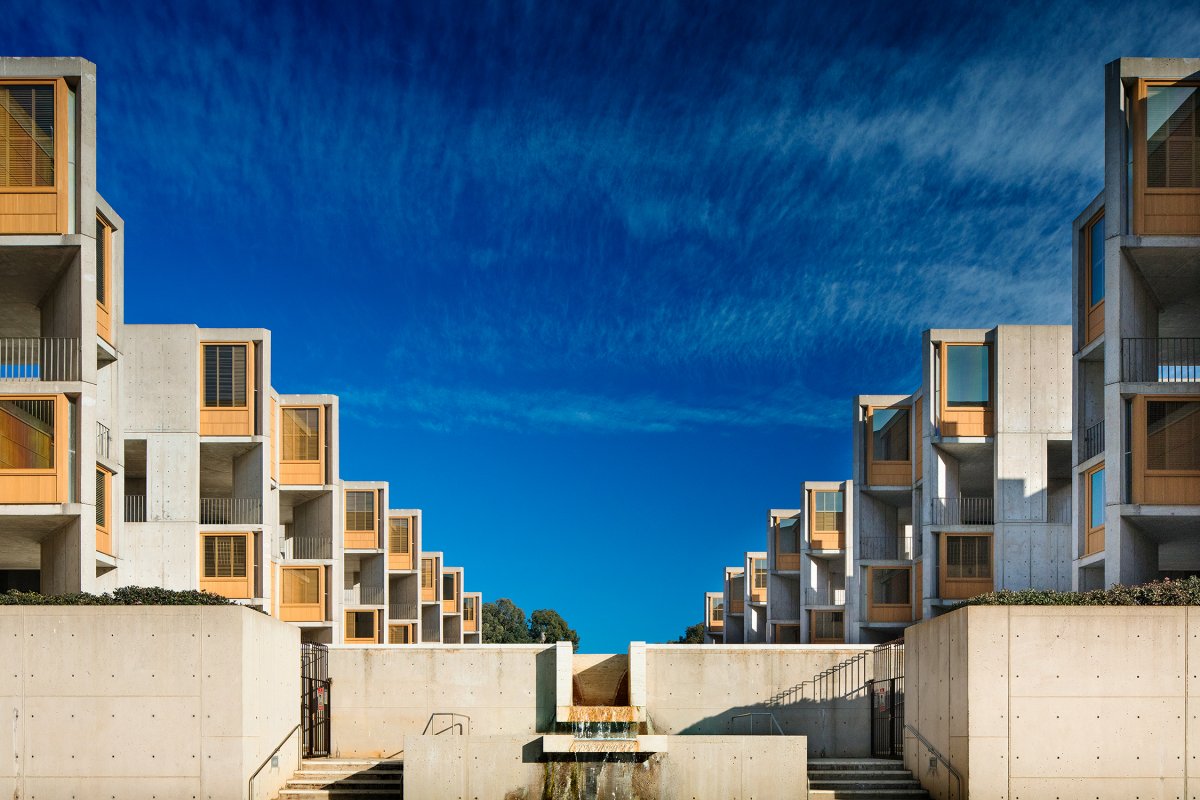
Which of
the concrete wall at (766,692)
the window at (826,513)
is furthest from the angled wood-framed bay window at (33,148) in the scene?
the window at (826,513)

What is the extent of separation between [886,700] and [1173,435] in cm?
909

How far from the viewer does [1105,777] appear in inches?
733

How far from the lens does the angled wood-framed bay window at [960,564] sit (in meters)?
37.5

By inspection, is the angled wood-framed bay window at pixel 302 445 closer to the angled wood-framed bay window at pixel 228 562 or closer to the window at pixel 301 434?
the window at pixel 301 434

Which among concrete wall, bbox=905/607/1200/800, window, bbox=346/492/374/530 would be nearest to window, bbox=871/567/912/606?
window, bbox=346/492/374/530

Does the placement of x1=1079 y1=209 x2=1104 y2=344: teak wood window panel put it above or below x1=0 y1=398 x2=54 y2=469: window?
above

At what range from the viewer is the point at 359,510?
166 feet

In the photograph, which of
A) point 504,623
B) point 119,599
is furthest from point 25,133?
point 504,623

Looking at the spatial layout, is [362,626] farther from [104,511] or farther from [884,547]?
[104,511]

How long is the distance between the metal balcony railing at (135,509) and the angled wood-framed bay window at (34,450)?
12.1 metres

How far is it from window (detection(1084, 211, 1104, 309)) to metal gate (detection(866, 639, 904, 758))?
10.5 metres

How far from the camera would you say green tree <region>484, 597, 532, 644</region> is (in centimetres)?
10769

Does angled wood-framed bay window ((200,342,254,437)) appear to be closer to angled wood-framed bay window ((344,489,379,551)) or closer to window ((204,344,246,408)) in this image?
window ((204,344,246,408))

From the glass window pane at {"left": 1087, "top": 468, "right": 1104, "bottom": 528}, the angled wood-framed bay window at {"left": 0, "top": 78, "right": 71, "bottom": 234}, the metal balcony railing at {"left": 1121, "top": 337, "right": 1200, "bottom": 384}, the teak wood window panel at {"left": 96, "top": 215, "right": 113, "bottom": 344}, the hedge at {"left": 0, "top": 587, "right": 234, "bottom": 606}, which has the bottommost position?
the hedge at {"left": 0, "top": 587, "right": 234, "bottom": 606}
